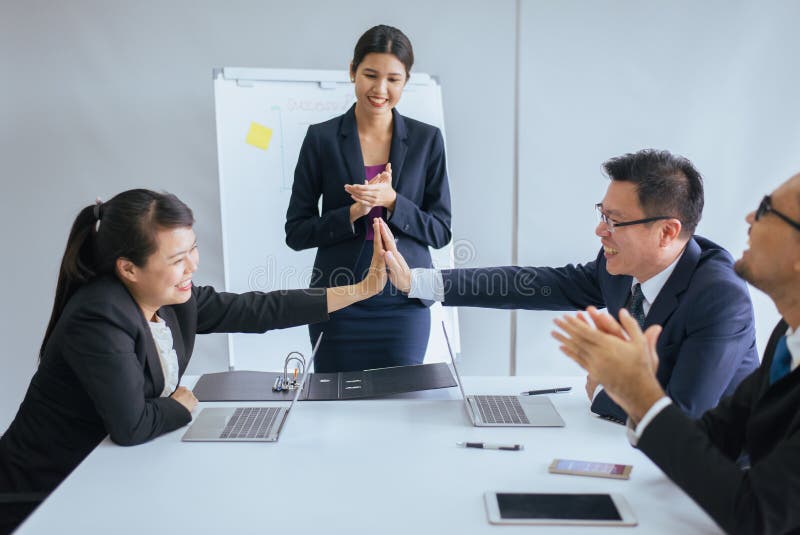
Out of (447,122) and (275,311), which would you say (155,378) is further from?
(447,122)

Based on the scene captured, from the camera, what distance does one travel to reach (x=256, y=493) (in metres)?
1.43

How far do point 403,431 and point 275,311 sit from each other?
2.41 feet

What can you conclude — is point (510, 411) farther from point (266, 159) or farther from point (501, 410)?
point (266, 159)

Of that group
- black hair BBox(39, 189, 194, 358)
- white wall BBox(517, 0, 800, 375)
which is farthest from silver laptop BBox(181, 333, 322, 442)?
white wall BBox(517, 0, 800, 375)

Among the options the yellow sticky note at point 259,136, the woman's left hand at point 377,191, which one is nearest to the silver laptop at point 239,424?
the woman's left hand at point 377,191

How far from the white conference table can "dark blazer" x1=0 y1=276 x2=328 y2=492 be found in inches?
3.3

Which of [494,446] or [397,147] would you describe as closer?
[494,446]

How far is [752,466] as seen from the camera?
1.29 m

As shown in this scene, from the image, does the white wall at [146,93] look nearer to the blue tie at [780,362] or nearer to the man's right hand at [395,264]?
the man's right hand at [395,264]

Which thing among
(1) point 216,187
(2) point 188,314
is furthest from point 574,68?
(2) point 188,314

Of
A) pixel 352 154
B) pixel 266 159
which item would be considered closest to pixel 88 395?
pixel 352 154

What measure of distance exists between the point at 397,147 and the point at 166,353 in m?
1.16

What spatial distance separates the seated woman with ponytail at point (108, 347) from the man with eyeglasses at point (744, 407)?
1.05m

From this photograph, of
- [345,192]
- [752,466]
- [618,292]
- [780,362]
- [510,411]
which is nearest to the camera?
[752,466]
